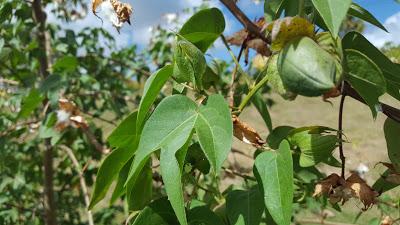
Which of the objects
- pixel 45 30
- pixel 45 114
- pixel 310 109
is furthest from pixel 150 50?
pixel 310 109

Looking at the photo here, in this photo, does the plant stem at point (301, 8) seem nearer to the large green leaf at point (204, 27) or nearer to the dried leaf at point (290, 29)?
the dried leaf at point (290, 29)

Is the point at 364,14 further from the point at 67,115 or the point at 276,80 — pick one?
the point at 67,115

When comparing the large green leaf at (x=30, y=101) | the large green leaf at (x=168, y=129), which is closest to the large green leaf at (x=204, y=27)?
the large green leaf at (x=168, y=129)

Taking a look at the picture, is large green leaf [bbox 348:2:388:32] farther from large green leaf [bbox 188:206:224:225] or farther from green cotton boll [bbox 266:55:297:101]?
large green leaf [bbox 188:206:224:225]

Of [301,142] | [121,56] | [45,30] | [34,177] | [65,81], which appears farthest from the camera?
[121,56]

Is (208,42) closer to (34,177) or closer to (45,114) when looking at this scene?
(45,114)

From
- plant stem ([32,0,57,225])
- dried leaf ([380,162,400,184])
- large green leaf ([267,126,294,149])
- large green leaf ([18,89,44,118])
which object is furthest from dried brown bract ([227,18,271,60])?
plant stem ([32,0,57,225])

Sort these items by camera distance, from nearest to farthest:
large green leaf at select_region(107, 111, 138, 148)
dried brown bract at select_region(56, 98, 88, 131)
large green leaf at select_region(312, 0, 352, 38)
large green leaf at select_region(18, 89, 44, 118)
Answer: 1. large green leaf at select_region(312, 0, 352, 38)
2. large green leaf at select_region(107, 111, 138, 148)
3. dried brown bract at select_region(56, 98, 88, 131)
4. large green leaf at select_region(18, 89, 44, 118)
